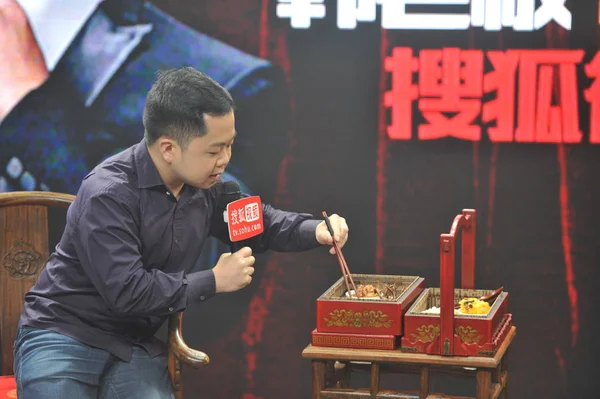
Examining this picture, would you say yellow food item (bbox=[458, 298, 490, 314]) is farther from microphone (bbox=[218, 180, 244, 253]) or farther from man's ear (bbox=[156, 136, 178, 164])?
man's ear (bbox=[156, 136, 178, 164])

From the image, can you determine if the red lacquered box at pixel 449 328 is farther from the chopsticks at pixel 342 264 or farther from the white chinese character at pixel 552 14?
the white chinese character at pixel 552 14

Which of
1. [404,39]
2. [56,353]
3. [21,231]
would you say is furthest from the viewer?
[404,39]

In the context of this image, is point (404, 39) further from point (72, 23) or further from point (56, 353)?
point (56, 353)

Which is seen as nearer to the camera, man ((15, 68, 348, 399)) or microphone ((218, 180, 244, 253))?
man ((15, 68, 348, 399))

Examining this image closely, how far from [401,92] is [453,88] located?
206mm

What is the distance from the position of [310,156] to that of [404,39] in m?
0.61

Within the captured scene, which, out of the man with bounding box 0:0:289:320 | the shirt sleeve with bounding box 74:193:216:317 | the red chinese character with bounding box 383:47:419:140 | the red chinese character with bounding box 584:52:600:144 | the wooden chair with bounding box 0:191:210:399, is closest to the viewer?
the shirt sleeve with bounding box 74:193:216:317

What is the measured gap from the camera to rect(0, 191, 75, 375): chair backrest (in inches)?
118

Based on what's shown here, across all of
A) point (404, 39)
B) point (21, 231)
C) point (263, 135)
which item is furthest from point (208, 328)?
point (404, 39)

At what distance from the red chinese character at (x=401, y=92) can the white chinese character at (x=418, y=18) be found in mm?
103

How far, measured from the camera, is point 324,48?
3.79m

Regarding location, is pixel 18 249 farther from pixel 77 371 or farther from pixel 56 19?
pixel 56 19

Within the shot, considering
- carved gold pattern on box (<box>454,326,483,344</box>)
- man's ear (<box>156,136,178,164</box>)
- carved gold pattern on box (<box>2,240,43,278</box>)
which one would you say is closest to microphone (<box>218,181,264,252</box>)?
man's ear (<box>156,136,178,164</box>)

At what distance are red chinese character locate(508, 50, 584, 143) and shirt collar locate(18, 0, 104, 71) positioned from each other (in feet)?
5.80
